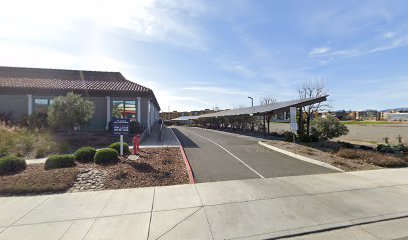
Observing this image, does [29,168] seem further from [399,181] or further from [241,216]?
[399,181]

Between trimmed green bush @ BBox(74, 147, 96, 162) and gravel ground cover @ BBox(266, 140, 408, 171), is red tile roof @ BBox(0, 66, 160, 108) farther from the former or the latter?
gravel ground cover @ BBox(266, 140, 408, 171)

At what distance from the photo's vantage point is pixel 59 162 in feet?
26.9

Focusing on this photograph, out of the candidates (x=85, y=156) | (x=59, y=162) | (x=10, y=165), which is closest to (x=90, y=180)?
(x=59, y=162)

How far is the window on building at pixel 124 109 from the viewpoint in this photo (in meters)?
21.0

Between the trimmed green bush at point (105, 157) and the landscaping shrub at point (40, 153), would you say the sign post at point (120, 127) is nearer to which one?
the trimmed green bush at point (105, 157)

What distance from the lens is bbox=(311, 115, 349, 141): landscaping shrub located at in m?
15.9

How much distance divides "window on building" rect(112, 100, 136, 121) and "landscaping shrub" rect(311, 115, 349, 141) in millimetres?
15537

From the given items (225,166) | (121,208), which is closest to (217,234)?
(121,208)

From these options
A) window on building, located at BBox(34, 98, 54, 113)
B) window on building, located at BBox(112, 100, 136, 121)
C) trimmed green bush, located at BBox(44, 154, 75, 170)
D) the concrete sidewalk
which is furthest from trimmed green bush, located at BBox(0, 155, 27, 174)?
window on building, located at BBox(34, 98, 54, 113)

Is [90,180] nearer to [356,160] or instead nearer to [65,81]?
[356,160]

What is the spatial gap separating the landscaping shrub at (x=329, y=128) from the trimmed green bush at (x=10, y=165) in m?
16.8

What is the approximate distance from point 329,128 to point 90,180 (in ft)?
50.0

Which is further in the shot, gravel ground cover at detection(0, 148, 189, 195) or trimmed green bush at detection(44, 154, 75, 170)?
trimmed green bush at detection(44, 154, 75, 170)

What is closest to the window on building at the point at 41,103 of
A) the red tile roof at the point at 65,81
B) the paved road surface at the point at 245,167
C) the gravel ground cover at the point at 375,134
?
the red tile roof at the point at 65,81
